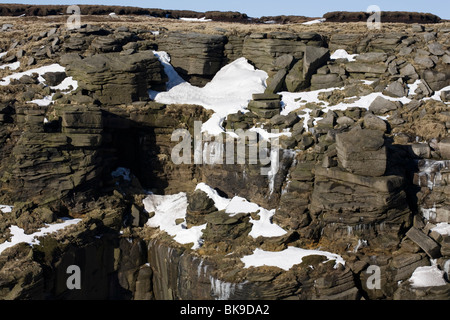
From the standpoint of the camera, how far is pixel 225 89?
31.7 meters

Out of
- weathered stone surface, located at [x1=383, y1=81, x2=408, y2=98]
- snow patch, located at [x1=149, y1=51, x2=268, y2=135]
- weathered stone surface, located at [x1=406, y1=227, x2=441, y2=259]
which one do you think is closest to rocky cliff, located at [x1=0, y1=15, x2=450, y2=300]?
weathered stone surface, located at [x1=406, y1=227, x2=441, y2=259]

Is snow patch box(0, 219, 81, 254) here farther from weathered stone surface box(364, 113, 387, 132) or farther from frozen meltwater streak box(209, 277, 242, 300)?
weathered stone surface box(364, 113, 387, 132)

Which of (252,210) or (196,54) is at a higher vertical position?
(196,54)

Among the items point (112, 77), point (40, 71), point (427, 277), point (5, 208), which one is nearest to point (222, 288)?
point (427, 277)

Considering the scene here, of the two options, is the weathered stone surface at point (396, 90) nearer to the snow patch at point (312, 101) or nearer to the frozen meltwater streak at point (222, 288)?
the snow patch at point (312, 101)

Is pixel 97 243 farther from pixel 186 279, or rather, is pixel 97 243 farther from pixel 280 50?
pixel 280 50

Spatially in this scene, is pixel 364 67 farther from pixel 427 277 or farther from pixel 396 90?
pixel 427 277

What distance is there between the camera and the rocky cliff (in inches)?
874

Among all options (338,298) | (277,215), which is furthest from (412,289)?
(277,215)

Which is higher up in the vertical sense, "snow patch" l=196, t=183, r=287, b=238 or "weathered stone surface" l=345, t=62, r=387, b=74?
"weathered stone surface" l=345, t=62, r=387, b=74

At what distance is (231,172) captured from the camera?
1068 inches

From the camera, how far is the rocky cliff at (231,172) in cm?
2219

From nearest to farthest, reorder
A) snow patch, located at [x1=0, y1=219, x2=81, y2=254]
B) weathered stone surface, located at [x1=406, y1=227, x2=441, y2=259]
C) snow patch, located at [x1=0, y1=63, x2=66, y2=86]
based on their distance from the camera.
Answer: weathered stone surface, located at [x1=406, y1=227, x2=441, y2=259] → snow patch, located at [x1=0, y1=219, x2=81, y2=254] → snow patch, located at [x1=0, y1=63, x2=66, y2=86]

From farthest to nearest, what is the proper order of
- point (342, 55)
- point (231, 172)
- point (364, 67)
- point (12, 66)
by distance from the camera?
point (12, 66), point (342, 55), point (364, 67), point (231, 172)
